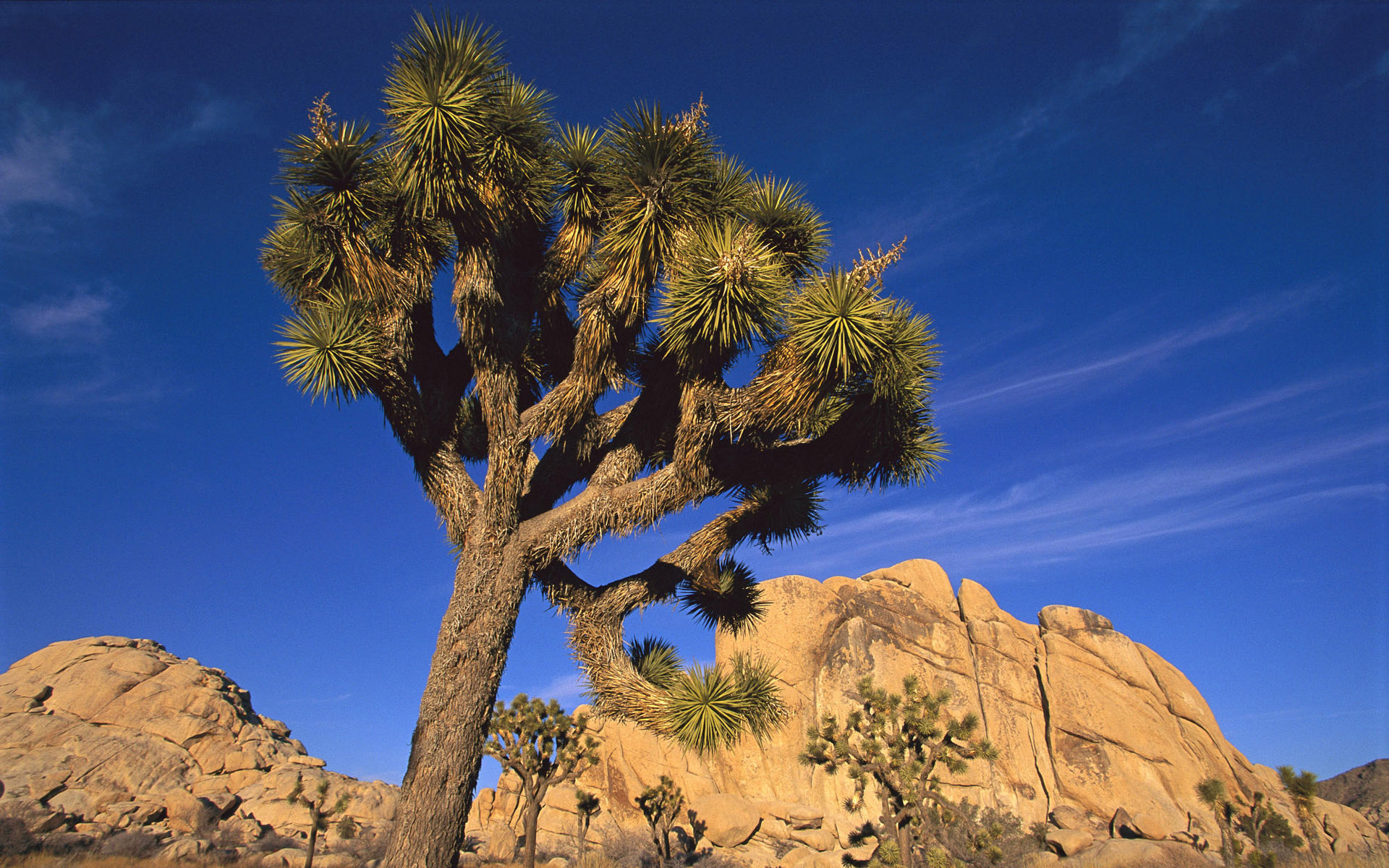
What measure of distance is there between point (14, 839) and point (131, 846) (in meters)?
3.16

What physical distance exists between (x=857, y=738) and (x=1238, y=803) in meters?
16.1

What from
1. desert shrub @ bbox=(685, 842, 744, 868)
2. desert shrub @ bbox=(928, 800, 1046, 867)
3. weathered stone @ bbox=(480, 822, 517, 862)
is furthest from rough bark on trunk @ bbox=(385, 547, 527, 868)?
weathered stone @ bbox=(480, 822, 517, 862)

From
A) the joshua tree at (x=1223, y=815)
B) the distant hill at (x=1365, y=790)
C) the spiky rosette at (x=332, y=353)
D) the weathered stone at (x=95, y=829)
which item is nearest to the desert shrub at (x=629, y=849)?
the weathered stone at (x=95, y=829)

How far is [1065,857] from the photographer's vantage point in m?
24.9

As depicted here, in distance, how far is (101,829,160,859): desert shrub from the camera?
19078 millimetres

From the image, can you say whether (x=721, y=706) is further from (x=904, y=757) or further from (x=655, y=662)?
(x=904, y=757)

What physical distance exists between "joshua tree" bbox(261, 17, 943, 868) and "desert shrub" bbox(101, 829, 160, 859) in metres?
20.7

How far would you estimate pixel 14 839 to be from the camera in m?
16.9

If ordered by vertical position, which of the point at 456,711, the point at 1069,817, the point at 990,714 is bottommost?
the point at 456,711

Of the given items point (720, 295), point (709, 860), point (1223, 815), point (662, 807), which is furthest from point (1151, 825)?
point (720, 295)

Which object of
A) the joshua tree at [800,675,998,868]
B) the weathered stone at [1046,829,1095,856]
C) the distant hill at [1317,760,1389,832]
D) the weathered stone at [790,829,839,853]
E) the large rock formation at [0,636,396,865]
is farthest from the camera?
the distant hill at [1317,760,1389,832]

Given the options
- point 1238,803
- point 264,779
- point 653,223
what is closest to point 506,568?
point 653,223

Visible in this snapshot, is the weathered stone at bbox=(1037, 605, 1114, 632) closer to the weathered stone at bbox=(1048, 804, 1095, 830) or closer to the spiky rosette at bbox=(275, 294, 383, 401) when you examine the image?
the weathered stone at bbox=(1048, 804, 1095, 830)

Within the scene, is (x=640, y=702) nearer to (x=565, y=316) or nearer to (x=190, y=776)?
(x=565, y=316)
